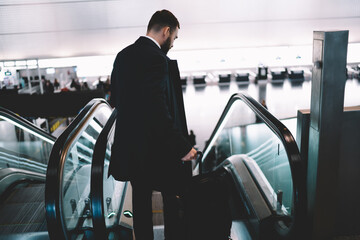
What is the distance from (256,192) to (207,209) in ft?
4.37

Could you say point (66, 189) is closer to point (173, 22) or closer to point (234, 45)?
point (173, 22)

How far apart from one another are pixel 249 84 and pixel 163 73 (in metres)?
17.3

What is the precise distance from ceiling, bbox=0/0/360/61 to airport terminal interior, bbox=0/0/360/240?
0.03 metres

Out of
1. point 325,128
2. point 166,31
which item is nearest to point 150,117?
point 166,31

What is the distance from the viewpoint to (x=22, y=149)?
8.59m

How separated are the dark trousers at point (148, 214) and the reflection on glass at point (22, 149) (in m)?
4.06

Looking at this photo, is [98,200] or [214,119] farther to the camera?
[214,119]

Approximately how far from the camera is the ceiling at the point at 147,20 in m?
10.5

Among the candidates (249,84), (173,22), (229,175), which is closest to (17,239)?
(229,175)

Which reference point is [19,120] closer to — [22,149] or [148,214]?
[22,149]

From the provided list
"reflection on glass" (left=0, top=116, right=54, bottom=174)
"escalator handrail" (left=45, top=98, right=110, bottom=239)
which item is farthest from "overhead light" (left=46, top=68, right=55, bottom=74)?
"escalator handrail" (left=45, top=98, right=110, bottom=239)

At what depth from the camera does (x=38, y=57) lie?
11.1 metres

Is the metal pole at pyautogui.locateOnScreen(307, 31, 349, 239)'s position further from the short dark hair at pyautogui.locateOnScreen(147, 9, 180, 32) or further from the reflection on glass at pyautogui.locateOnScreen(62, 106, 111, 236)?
the reflection on glass at pyautogui.locateOnScreen(62, 106, 111, 236)

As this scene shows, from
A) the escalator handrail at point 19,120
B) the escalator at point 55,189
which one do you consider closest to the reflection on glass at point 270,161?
the escalator at point 55,189
